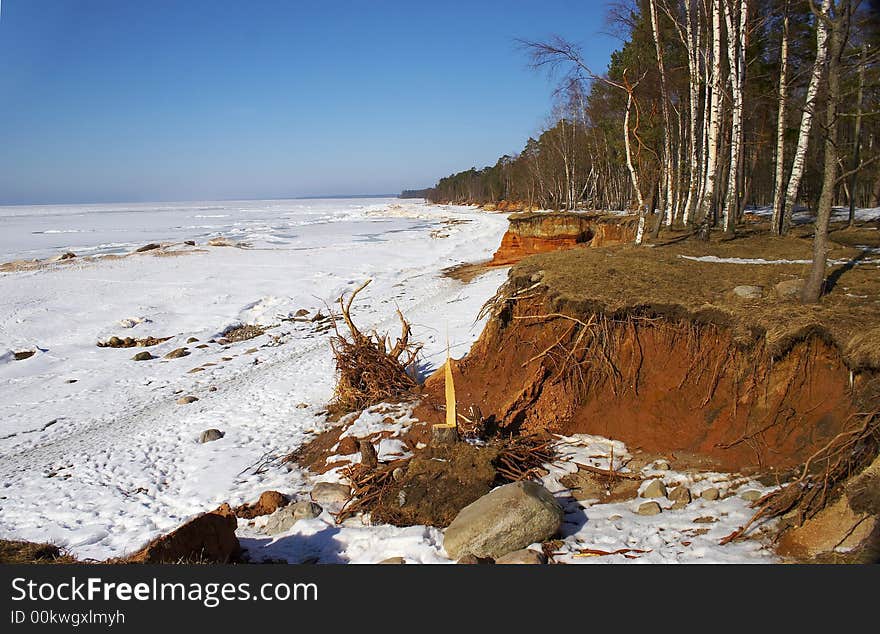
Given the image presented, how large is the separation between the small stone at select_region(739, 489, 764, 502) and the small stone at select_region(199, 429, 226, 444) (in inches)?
350

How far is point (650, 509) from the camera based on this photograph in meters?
5.71

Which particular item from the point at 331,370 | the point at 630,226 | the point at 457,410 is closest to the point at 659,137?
the point at 630,226

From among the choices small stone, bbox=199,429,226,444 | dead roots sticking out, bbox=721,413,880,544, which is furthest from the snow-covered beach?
dead roots sticking out, bbox=721,413,880,544

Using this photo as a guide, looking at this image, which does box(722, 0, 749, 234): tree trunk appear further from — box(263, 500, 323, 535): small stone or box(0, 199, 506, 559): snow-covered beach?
box(263, 500, 323, 535): small stone

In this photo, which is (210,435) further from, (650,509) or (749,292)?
(749,292)

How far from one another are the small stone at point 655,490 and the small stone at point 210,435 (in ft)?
25.9

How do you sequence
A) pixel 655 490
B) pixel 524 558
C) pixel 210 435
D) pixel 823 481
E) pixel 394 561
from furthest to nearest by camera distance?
pixel 210 435 < pixel 655 490 < pixel 394 561 < pixel 524 558 < pixel 823 481

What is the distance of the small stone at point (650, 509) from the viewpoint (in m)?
5.69

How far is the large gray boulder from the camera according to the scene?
5.16 metres

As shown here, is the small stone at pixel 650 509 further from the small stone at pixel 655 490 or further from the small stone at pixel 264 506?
the small stone at pixel 264 506

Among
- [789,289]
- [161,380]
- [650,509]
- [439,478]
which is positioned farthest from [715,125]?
[161,380]

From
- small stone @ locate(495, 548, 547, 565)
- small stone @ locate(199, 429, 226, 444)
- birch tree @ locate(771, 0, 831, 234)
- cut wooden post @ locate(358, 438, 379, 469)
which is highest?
birch tree @ locate(771, 0, 831, 234)

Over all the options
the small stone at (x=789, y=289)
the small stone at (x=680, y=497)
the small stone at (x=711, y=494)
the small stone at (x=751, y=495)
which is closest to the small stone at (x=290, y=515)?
the small stone at (x=680, y=497)

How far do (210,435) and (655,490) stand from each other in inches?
321
